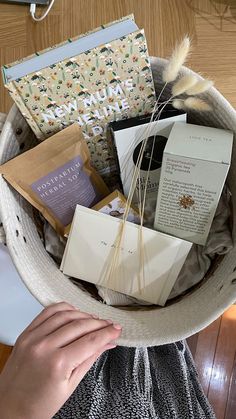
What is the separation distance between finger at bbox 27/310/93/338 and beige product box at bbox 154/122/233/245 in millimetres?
231

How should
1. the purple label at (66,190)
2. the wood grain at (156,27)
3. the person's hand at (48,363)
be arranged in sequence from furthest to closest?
1. the wood grain at (156,27)
2. the purple label at (66,190)
3. the person's hand at (48,363)

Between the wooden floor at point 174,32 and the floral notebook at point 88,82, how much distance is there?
11.5 inches

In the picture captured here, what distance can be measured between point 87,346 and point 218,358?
0.60 meters

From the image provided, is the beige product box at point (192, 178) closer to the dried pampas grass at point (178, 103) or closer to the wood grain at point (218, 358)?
the dried pampas grass at point (178, 103)

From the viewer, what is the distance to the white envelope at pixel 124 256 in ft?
2.53

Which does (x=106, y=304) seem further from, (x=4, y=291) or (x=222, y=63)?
(x=222, y=63)

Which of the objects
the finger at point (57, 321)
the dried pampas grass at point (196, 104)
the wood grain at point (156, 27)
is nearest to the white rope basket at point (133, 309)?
the dried pampas grass at point (196, 104)

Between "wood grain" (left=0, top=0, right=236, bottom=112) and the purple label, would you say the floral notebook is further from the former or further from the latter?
"wood grain" (left=0, top=0, right=236, bottom=112)

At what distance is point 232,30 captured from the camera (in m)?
1.01

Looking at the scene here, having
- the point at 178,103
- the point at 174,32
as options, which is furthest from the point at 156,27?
the point at 178,103

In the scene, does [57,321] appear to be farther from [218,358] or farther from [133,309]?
[218,358]

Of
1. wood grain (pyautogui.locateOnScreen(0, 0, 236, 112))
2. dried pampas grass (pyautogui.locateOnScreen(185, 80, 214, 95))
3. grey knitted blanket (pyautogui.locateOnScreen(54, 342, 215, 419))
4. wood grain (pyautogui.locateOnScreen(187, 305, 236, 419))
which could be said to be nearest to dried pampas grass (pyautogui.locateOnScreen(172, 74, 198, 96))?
dried pampas grass (pyautogui.locateOnScreen(185, 80, 214, 95))

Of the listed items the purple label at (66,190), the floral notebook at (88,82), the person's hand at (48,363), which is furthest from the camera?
the purple label at (66,190)

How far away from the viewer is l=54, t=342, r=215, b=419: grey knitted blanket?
0.76 meters
